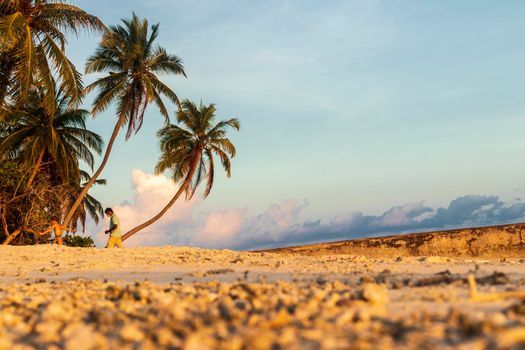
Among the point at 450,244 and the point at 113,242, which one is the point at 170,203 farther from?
the point at 450,244

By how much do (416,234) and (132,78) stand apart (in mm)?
16287

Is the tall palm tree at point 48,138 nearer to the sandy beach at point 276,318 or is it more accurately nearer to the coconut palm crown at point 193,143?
the coconut palm crown at point 193,143

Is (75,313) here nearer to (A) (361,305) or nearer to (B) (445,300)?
(A) (361,305)

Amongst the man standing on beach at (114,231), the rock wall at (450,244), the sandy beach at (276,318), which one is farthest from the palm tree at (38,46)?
the sandy beach at (276,318)

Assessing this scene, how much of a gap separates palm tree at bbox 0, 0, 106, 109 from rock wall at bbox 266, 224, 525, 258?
32.4 ft

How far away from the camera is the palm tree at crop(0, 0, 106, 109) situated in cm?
1659

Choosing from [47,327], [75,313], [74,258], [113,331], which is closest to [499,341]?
[113,331]

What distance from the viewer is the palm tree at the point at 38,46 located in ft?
54.4

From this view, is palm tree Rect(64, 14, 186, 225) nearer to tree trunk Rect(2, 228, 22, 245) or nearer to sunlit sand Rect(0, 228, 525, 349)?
tree trunk Rect(2, 228, 22, 245)

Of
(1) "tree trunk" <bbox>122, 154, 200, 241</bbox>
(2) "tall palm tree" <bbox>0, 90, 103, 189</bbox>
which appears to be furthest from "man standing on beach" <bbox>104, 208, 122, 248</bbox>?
(1) "tree trunk" <bbox>122, 154, 200, 241</bbox>

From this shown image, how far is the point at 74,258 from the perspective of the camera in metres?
11.1

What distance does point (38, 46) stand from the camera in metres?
17.9

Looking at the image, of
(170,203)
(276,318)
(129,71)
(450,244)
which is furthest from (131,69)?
(276,318)

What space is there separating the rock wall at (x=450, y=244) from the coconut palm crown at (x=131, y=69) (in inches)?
546
